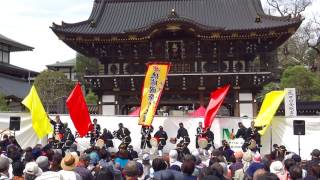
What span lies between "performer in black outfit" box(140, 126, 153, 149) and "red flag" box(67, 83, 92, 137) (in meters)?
2.52

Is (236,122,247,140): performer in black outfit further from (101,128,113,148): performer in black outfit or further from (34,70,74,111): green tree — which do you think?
(34,70,74,111): green tree

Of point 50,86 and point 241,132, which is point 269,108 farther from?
point 50,86

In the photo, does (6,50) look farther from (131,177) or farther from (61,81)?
(131,177)

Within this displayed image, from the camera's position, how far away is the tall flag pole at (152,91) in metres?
21.2

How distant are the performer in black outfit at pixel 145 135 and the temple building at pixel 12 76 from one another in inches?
807

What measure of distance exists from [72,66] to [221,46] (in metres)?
52.5

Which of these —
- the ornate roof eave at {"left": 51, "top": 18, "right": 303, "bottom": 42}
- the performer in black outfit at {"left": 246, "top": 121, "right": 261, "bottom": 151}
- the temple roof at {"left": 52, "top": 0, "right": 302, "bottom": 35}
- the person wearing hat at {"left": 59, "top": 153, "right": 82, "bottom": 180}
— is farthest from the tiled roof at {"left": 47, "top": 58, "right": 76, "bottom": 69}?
the person wearing hat at {"left": 59, "top": 153, "right": 82, "bottom": 180}

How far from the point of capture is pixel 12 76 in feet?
150

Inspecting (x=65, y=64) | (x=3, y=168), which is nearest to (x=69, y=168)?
(x=3, y=168)

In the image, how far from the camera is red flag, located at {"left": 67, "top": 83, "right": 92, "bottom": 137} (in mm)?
20031

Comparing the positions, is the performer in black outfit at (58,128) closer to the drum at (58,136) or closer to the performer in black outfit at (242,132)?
the drum at (58,136)

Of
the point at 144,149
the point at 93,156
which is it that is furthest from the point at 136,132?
the point at 93,156

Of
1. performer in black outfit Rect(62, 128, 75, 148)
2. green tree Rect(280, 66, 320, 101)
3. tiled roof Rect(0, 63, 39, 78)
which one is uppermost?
tiled roof Rect(0, 63, 39, 78)

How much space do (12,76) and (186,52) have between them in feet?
82.2
